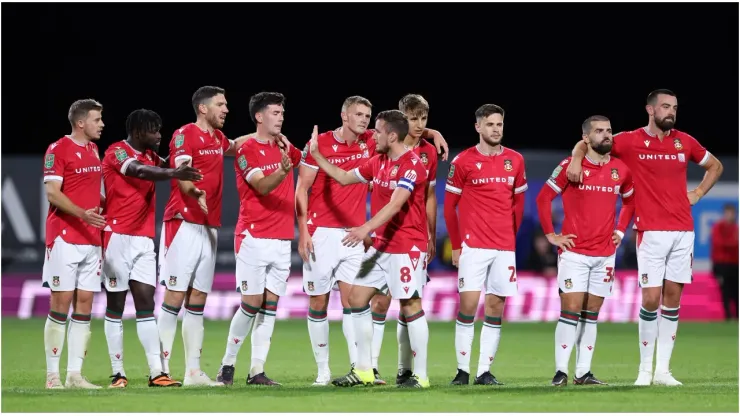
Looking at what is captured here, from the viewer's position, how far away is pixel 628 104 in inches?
961

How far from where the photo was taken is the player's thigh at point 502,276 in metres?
9.44

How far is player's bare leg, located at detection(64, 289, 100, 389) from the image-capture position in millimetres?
9234

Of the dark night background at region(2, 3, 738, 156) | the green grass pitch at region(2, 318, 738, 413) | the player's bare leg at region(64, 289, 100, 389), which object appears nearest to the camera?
the green grass pitch at region(2, 318, 738, 413)

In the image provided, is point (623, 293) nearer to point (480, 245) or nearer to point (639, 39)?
point (639, 39)

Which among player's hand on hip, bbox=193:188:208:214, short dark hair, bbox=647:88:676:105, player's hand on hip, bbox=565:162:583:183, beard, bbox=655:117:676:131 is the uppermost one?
short dark hair, bbox=647:88:676:105

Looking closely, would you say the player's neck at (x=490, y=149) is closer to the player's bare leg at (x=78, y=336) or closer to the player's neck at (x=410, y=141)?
the player's neck at (x=410, y=141)

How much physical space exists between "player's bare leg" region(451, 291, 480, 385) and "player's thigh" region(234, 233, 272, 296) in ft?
5.63

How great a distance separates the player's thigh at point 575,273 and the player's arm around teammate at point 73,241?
397cm

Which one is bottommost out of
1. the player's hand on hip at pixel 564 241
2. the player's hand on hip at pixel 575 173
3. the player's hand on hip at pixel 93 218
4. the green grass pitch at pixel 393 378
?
the green grass pitch at pixel 393 378

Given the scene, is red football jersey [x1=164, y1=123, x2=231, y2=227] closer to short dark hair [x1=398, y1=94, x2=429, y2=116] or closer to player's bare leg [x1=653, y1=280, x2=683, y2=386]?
short dark hair [x1=398, y1=94, x2=429, y2=116]

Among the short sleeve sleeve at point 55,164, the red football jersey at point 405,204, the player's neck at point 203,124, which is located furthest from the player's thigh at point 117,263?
the red football jersey at point 405,204

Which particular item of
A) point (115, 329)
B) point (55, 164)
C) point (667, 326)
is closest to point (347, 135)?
point (55, 164)

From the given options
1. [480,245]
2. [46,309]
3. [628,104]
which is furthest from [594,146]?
[628,104]

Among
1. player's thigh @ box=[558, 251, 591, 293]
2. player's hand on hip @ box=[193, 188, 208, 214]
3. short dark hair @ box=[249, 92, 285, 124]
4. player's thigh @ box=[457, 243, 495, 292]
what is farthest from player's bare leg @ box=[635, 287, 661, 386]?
player's hand on hip @ box=[193, 188, 208, 214]
